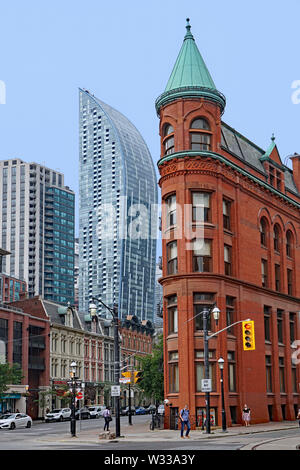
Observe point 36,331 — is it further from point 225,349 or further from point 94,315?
point 94,315

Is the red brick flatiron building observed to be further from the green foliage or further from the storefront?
the storefront

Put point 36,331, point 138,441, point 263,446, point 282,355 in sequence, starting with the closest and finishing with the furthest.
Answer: point 263,446 → point 138,441 → point 282,355 → point 36,331

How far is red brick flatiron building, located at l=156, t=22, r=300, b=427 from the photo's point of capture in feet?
163

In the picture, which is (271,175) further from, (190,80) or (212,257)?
(212,257)

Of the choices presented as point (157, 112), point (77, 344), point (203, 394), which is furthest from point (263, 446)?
point (77, 344)

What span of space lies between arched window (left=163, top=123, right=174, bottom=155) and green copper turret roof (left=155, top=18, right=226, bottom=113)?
201 cm

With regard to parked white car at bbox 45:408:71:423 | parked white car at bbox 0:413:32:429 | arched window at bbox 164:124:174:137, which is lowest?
parked white car at bbox 45:408:71:423

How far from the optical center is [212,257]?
169ft

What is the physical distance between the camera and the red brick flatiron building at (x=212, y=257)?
49.6m

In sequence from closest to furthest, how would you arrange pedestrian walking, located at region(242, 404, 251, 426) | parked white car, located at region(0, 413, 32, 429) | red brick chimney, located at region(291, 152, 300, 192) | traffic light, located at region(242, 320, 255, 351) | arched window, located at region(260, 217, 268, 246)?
traffic light, located at region(242, 320, 255, 351)
pedestrian walking, located at region(242, 404, 251, 426)
parked white car, located at region(0, 413, 32, 429)
arched window, located at region(260, 217, 268, 246)
red brick chimney, located at region(291, 152, 300, 192)

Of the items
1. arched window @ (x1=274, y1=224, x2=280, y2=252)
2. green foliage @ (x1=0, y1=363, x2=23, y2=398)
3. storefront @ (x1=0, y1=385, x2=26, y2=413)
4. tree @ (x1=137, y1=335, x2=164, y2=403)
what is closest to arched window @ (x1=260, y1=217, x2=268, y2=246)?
arched window @ (x1=274, y1=224, x2=280, y2=252)

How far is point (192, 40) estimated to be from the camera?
56156mm
